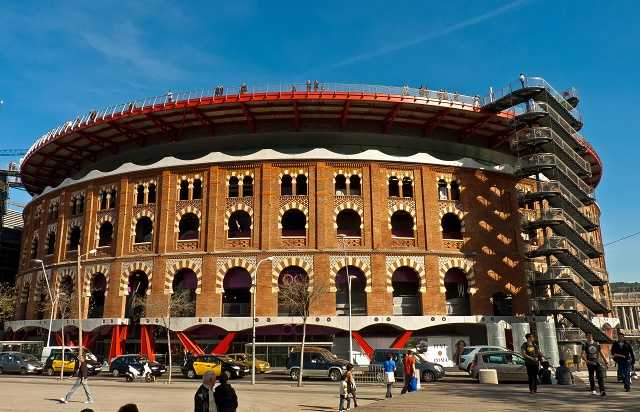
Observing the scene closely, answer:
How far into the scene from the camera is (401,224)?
4075cm

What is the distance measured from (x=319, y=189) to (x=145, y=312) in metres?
15.6

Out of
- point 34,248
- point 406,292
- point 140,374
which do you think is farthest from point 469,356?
point 34,248

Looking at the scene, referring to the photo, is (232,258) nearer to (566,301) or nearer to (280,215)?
(280,215)

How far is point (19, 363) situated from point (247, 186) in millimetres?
20814

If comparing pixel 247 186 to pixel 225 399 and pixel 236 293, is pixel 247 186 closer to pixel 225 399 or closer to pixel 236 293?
pixel 236 293

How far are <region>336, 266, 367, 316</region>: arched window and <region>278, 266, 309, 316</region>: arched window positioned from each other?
105 inches

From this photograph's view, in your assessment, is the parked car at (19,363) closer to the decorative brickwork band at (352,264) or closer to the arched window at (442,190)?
the decorative brickwork band at (352,264)

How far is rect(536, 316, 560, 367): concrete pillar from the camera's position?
33531 millimetres

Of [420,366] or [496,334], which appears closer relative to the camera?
[420,366]

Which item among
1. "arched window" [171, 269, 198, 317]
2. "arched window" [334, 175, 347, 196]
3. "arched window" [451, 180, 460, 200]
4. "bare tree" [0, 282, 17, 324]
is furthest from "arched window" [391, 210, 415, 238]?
"bare tree" [0, 282, 17, 324]

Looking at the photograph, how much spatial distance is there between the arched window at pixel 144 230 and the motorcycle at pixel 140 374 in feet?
40.4

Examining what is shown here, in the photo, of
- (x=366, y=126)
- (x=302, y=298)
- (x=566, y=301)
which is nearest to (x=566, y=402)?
(x=302, y=298)

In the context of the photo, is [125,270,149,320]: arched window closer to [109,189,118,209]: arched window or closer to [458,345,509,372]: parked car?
[109,189,118,209]: arched window

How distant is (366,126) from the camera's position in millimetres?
40375
